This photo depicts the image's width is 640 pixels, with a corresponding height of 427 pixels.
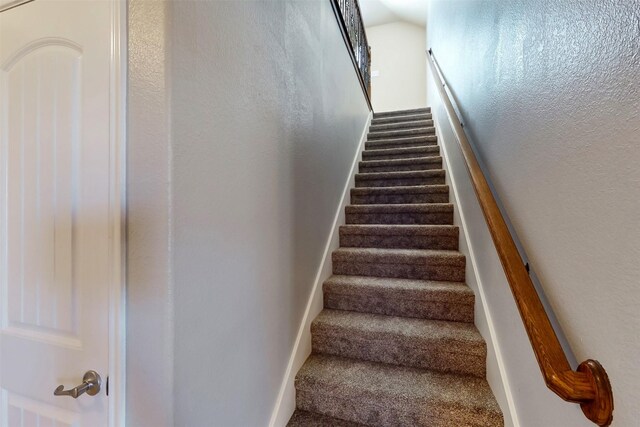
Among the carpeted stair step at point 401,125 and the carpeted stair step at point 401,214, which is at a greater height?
the carpeted stair step at point 401,125

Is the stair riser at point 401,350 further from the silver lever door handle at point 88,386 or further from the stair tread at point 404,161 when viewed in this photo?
the stair tread at point 404,161

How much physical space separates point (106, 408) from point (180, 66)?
0.89 m

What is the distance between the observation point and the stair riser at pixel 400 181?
2657mm

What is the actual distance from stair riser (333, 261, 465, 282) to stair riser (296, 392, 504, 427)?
80 centimetres

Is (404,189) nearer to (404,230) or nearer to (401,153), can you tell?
(404,230)

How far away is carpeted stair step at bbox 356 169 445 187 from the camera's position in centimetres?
265

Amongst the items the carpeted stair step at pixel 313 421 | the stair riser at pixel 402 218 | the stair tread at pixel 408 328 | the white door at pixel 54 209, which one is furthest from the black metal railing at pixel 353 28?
the carpeted stair step at pixel 313 421

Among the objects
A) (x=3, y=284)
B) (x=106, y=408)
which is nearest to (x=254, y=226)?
(x=106, y=408)

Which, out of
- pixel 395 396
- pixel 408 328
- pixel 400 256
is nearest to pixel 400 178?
pixel 400 256

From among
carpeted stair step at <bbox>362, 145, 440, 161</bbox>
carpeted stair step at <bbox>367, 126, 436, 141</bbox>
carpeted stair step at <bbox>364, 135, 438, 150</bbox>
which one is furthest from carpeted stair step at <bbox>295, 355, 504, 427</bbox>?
carpeted stair step at <bbox>367, 126, 436, 141</bbox>

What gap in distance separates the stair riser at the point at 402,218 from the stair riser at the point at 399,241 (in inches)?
9.5

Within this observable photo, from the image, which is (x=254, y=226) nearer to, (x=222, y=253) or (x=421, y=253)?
(x=222, y=253)

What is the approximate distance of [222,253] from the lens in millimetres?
882

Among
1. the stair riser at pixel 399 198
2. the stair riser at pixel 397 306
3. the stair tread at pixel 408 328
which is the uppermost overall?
the stair riser at pixel 399 198
